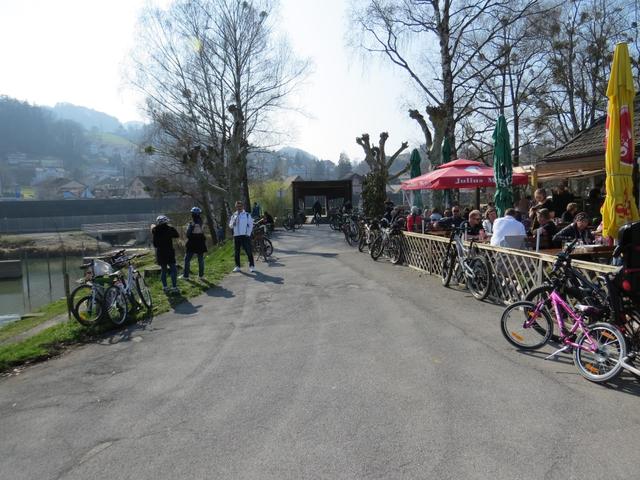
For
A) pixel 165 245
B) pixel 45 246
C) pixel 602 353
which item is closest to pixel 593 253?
pixel 602 353

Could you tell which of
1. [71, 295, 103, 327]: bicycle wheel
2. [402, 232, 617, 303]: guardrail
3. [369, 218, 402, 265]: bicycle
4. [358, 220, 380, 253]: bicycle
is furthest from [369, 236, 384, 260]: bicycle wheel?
[71, 295, 103, 327]: bicycle wheel

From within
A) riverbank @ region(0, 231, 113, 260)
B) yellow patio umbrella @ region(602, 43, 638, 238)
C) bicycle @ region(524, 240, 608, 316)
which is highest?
yellow patio umbrella @ region(602, 43, 638, 238)

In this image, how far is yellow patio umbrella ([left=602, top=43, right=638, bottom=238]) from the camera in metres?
6.28

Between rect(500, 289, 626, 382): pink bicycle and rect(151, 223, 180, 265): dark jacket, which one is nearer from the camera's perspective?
rect(500, 289, 626, 382): pink bicycle

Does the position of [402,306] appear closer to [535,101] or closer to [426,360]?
[426,360]

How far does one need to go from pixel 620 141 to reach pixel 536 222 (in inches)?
153

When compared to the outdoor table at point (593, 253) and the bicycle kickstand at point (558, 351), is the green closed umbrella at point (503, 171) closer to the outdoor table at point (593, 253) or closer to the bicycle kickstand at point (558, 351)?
the outdoor table at point (593, 253)

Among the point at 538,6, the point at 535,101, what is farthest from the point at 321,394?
the point at 535,101

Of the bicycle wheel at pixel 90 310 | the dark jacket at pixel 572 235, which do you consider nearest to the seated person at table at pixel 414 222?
the dark jacket at pixel 572 235

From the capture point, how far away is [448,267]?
9.13 meters

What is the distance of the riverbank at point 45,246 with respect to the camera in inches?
1895

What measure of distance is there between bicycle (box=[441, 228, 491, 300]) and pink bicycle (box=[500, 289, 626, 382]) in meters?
2.05

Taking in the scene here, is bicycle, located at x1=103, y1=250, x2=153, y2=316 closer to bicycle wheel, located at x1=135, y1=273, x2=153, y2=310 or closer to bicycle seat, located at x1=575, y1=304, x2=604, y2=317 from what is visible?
bicycle wheel, located at x1=135, y1=273, x2=153, y2=310

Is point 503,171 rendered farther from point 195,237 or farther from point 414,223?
point 195,237
